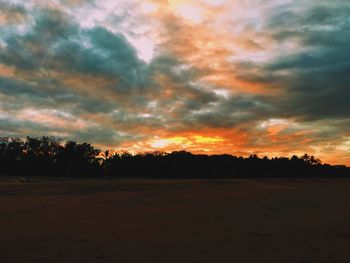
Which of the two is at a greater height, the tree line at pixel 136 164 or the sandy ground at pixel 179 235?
the tree line at pixel 136 164

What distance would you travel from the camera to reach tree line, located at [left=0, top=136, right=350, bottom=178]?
200ft

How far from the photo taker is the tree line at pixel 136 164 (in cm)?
6099

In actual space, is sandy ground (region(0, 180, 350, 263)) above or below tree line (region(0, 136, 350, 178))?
below

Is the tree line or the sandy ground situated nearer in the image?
the sandy ground

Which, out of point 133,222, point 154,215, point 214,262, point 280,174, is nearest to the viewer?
point 214,262

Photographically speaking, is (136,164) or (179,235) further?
(136,164)

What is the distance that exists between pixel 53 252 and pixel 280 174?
5482cm

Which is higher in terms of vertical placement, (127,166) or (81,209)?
(127,166)

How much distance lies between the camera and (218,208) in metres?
13.1

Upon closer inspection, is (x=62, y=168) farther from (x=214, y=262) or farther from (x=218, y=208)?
(x=214, y=262)

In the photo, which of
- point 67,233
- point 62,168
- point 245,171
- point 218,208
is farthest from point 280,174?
point 67,233

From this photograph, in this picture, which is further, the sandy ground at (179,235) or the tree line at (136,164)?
the tree line at (136,164)

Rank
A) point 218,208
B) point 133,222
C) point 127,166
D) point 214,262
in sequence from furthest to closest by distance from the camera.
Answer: point 127,166 < point 218,208 < point 133,222 < point 214,262

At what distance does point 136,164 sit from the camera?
70250 mm
